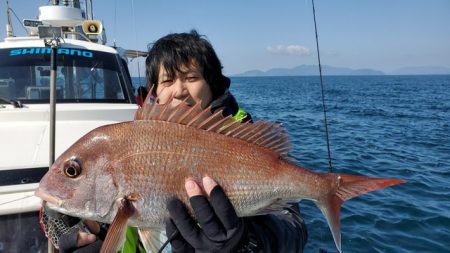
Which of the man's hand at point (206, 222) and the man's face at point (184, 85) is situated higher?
the man's face at point (184, 85)

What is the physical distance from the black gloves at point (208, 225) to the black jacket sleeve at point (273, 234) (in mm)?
119

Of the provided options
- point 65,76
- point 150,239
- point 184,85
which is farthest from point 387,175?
point 150,239

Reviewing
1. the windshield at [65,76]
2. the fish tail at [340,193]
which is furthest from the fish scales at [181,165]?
the windshield at [65,76]

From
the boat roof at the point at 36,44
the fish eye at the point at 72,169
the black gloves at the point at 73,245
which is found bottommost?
the black gloves at the point at 73,245

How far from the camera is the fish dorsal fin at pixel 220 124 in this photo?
1.93m

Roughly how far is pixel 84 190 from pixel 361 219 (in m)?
6.12

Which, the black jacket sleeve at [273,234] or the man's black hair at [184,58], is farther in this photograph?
the man's black hair at [184,58]

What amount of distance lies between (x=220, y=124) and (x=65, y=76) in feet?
12.0

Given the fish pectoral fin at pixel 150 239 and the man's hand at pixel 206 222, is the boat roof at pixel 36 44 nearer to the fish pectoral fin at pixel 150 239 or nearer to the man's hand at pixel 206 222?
the fish pectoral fin at pixel 150 239

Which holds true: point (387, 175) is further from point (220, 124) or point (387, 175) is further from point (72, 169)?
point (72, 169)

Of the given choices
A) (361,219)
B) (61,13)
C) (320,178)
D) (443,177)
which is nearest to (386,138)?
(443,177)

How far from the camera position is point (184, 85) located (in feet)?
8.68

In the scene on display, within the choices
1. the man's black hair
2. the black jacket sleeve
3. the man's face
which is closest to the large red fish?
the black jacket sleeve

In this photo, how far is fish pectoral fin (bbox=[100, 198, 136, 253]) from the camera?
178 cm
